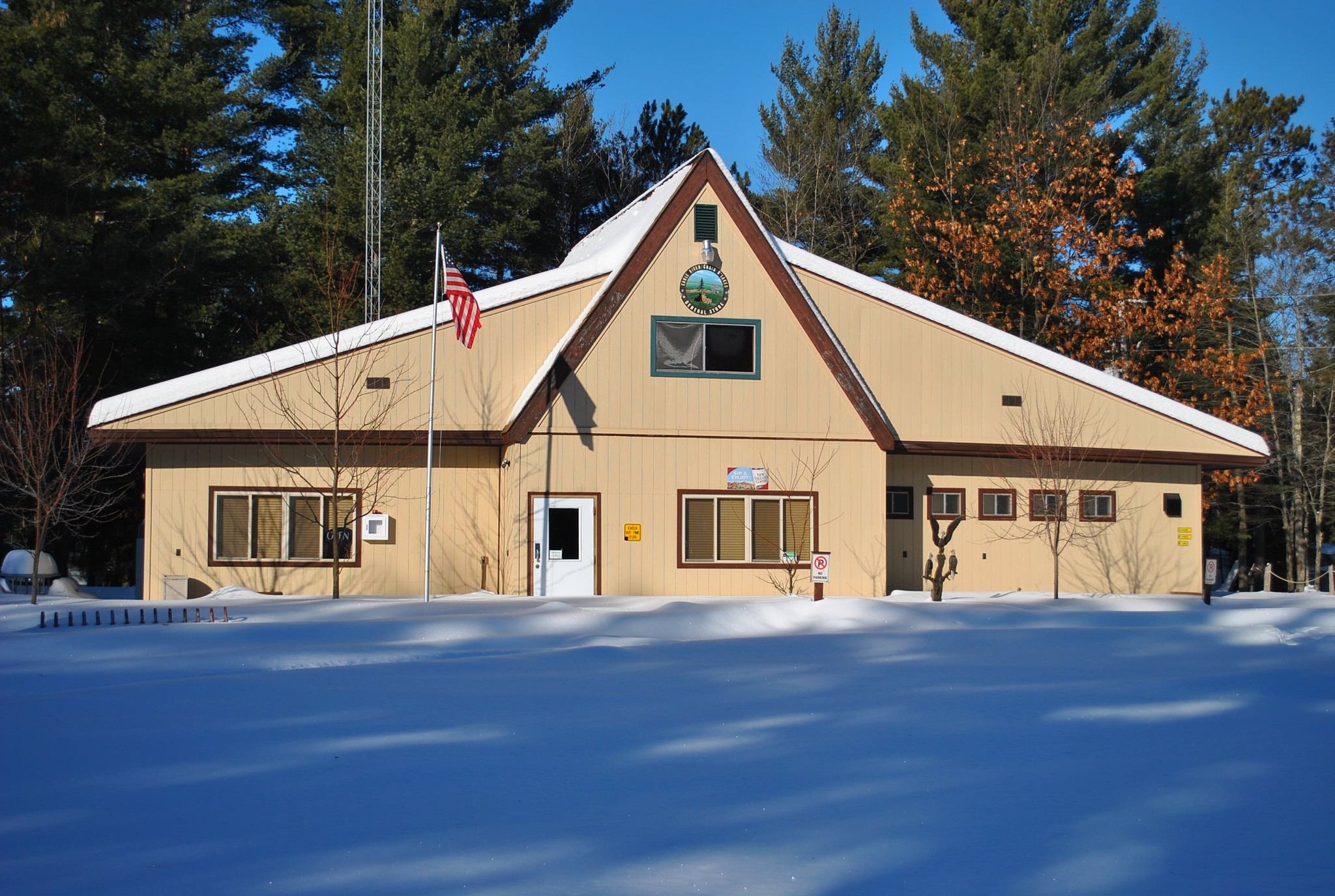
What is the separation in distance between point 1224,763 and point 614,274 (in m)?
14.3

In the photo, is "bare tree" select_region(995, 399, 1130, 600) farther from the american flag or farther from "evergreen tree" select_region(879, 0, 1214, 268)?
"evergreen tree" select_region(879, 0, 1214, 268)

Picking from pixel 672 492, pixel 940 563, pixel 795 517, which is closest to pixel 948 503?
pixel 940 563

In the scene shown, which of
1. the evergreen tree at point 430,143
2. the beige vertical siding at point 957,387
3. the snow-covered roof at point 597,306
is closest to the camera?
the snow-covered roof at point 597,306

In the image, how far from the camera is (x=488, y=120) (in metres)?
39.3

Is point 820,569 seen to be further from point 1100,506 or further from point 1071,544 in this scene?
point 1100,506

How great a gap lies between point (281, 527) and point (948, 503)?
12.9m

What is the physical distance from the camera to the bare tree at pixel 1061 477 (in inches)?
912

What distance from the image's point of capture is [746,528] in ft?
69.9

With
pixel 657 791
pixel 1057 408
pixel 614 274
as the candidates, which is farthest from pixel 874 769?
pixel 1057 408

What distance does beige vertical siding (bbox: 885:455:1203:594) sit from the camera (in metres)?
23.4

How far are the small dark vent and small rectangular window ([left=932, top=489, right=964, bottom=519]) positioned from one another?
6.87m

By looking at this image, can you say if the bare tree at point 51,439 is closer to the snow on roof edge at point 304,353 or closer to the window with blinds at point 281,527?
the snow on roof edge at point 304,353

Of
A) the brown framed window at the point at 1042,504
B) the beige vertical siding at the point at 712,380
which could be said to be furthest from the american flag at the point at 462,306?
the brown framed window at the point at 1042,504

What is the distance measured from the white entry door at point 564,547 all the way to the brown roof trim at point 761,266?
2.58m
